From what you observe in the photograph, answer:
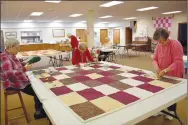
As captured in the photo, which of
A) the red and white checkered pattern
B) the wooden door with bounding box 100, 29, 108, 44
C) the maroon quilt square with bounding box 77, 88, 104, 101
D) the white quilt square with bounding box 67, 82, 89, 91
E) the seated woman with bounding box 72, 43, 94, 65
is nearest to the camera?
the maroon quilt square with bounding box 77, 88, 104, 101

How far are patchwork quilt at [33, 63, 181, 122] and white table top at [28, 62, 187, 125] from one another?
0.04 meters

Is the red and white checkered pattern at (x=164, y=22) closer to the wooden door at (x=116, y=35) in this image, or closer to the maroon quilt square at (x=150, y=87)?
the wooden door at (x=116, y=35)

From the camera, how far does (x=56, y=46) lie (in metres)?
8.42

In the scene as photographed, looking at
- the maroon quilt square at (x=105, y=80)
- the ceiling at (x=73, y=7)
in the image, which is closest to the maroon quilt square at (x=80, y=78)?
the maroon quilt square at (x=105, y=80)

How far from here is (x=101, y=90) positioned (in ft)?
5.16

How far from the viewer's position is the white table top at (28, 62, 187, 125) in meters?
1.07

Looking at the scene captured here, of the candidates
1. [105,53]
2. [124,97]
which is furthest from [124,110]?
[105,53]

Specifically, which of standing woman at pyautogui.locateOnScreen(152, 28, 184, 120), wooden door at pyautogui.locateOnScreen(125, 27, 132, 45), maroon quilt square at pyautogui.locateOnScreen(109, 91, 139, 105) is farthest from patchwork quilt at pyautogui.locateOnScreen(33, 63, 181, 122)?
wooden door at pyautogui.locateOnScreen(125, 27, 132, 45)

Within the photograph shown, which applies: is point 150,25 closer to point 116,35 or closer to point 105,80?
point 116,35

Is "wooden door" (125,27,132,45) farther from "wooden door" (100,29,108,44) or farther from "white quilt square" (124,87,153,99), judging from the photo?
"white quilt square" (124,87,153,99)

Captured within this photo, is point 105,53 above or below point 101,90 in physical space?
above

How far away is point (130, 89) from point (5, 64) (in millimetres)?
1505

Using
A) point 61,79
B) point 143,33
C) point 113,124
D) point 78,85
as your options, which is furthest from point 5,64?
point 143,33

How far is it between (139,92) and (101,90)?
0.36 metres
